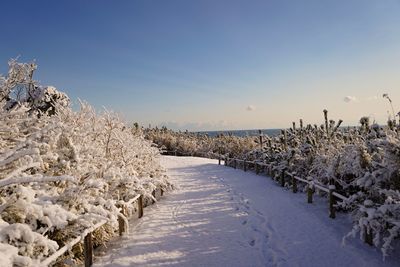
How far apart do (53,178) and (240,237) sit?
4.34m

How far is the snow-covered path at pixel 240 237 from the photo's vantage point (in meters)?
5.86

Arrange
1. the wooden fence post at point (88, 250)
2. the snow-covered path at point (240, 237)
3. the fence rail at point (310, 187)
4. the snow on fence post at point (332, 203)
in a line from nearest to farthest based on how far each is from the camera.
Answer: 1. the wooden fence post at point (88, 250)
2. the snow-covered path at point (240, 237)
3. the fence rail at point (310, 187)
4. the snow on fence post at point (332, 203)

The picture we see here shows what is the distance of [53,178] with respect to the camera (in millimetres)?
3918

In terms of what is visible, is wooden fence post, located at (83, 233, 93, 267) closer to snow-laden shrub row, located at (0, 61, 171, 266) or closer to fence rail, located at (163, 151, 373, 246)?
snow-laden shrub row, located at (0, 61, 171, 266)

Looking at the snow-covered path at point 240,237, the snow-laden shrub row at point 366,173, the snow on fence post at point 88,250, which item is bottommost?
the snow-covered path at point 240,237

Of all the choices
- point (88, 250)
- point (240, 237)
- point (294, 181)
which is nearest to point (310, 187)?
point (294, 181)

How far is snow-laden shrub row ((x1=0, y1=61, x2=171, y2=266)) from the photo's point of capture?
12.5ft

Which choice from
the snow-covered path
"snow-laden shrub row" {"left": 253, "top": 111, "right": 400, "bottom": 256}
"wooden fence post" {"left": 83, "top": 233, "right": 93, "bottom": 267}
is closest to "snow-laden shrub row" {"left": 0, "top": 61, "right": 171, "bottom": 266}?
"wooden fence post" {"left": 83, "top": 233, "right": 93, "bottom": 267}

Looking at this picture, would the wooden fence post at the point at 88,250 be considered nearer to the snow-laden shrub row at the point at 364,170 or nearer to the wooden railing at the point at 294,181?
the snow-laden shrub row at the point at 364,170

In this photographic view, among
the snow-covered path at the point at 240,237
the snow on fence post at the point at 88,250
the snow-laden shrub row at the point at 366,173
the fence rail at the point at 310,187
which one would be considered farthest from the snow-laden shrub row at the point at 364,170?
the snow on fence post at the point at 88,250

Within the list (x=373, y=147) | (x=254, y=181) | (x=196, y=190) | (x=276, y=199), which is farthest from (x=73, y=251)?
(x=254, y=181)

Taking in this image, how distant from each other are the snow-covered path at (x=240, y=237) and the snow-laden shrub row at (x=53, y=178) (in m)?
0.90

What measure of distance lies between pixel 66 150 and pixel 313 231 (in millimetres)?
5166

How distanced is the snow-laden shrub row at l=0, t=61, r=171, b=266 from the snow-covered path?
90 centimetres
